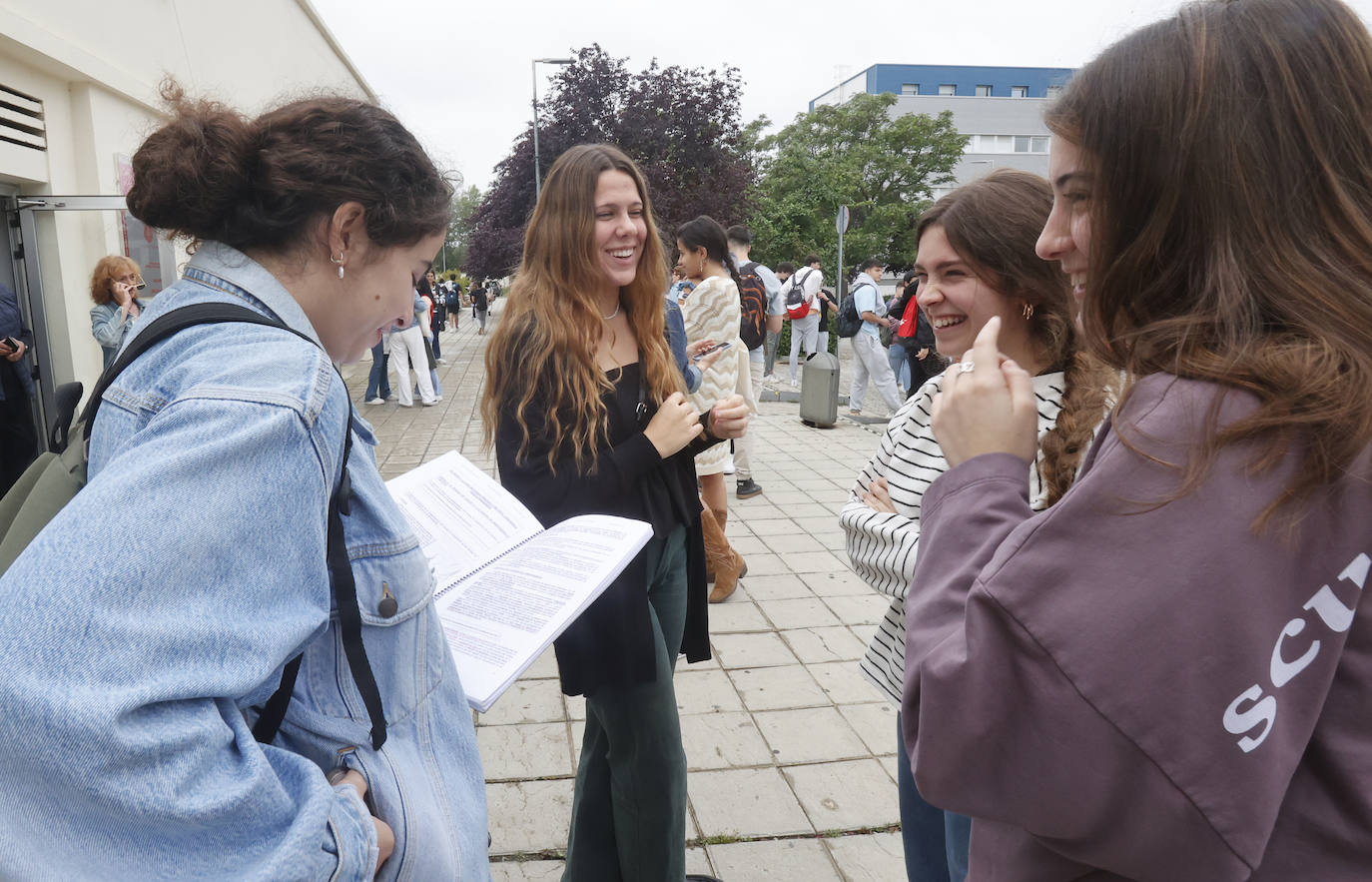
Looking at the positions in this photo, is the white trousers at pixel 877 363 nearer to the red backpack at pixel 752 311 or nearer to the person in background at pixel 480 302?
the red backpack at pixel 752 311

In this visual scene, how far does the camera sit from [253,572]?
867 millimetres

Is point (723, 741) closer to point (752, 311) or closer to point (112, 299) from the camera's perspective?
point (752, 311)

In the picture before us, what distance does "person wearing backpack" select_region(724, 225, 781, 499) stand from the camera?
7.04 metres

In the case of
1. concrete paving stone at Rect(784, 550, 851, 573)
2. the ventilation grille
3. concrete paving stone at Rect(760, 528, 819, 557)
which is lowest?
concrete paving stone at Rect(760, 528, 819, 557)

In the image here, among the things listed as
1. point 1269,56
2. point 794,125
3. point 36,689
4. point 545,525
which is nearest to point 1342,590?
point 1269,56

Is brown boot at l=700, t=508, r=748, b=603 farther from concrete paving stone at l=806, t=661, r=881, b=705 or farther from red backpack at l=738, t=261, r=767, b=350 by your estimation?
red backpack at l=738, t=261, r=767, b=350

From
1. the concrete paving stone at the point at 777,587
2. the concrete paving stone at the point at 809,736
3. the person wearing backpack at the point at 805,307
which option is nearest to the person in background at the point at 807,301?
the person wearing backpack at the point at 805,307

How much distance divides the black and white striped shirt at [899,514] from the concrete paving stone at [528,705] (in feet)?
6.53

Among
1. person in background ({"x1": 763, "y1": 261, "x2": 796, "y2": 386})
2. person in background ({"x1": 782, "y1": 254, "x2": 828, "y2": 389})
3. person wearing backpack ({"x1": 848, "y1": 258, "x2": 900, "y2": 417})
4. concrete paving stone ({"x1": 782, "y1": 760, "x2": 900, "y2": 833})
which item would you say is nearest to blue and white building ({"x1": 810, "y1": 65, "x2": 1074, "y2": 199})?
person in background ({"x1": 763, "y1": 261, "x2": 796, "y2": 386})

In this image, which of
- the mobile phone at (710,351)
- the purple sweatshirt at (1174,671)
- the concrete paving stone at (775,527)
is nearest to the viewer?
the purple sweatshirt at (1174,671)

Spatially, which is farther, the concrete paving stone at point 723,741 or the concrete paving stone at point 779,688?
the concrete paving stone at point 779,688

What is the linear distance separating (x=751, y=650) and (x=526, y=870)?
5.73 ft

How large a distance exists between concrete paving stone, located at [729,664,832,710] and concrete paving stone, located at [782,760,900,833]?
0.46 meters

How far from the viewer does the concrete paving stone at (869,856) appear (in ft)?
8.50
